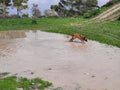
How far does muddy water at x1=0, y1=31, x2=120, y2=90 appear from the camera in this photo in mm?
15133

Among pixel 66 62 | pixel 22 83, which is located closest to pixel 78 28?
pixel 66 62

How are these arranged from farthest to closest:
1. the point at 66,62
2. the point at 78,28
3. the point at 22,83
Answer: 1. the point at 78,28
2. the point at 66,62
3. the point at 22,83

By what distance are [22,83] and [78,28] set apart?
20492 millimetres

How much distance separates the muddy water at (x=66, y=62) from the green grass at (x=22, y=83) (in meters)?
0.54

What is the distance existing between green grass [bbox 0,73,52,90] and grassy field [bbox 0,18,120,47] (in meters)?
10.8

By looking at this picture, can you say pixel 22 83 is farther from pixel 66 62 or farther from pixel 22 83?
pixel 66 62

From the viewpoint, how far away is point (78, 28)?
113 feet

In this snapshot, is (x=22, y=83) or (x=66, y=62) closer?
(x=22, y=83)

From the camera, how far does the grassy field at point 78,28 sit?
28.4 metres

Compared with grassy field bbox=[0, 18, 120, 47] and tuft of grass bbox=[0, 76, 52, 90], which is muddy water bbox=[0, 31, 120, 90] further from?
grassy field bbox=[0, 18, 120, 47]

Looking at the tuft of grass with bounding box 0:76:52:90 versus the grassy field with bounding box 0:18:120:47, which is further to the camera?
the grassy field with bounding box 0:18:120:47

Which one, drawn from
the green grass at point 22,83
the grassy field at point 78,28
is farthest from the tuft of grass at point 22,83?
the grassy field at point 78,28

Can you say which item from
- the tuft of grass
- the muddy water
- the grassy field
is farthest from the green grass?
the grassy field

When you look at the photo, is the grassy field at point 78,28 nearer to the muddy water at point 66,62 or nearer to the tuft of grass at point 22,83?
the muddy water at point 66,62
